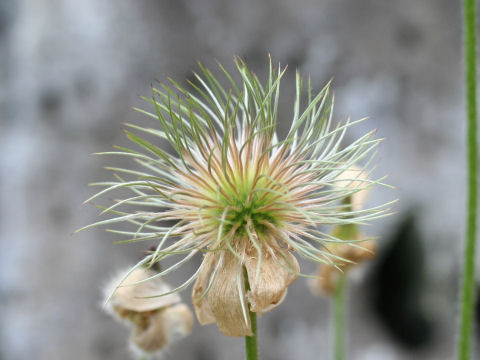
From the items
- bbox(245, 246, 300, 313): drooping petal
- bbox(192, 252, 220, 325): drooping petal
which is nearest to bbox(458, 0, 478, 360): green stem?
bbox(245, 246, 300, 313): drooping petal

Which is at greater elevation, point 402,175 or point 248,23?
point 248,23

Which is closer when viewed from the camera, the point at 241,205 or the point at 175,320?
the point at 241,205

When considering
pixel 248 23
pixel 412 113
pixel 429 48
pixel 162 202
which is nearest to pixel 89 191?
pixel 248 23

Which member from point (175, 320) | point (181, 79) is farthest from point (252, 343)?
point (181, 79)

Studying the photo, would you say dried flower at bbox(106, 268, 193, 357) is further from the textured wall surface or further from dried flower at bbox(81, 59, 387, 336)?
the textured wall surface

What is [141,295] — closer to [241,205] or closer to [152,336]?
[152,336]

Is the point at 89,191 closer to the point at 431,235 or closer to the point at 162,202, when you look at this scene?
the point at 431,235

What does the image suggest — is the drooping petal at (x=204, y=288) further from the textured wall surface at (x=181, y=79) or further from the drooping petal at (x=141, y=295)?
the textured wall surface at (x=181, y=79)
